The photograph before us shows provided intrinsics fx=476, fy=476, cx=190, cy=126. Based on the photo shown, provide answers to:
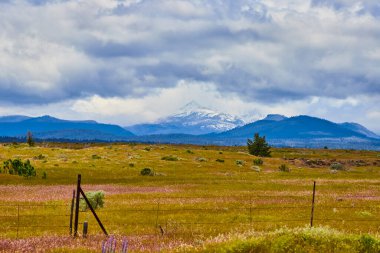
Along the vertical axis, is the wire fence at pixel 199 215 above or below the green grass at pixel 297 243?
below

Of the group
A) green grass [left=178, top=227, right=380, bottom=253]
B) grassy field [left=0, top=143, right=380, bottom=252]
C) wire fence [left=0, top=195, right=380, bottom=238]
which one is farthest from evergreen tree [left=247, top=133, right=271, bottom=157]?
green grass [left=178, top=227, right=380, bottom=253]

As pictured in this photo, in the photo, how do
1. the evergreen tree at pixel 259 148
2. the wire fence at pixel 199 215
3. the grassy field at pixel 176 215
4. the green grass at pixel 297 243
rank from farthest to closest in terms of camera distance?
1. the evergreen tree at pixel 259 148
2. the wire fence at pixel 199 215
3. the grassy field at pixel 176 215
4. the green grass at pixel 297 243

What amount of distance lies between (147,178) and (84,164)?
58.0ft

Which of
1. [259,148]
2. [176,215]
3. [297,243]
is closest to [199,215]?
[176,215]

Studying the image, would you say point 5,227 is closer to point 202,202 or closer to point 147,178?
point 202,202

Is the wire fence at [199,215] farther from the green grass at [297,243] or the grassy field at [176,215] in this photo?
the green grass at [297,243]

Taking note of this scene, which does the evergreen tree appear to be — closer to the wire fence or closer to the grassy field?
the grassy field

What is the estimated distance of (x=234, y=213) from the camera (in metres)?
29.1

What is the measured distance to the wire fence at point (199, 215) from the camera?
75.3ft

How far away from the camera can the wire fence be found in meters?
23.0

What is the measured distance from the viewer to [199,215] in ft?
92.8

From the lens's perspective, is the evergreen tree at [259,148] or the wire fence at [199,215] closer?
the wire fence at [199,215]

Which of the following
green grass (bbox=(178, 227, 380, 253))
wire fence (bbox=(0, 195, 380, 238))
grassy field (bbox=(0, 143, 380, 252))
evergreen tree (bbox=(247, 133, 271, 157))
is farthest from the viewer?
evergreen tree (bbox=(247, 133, 271, 157))

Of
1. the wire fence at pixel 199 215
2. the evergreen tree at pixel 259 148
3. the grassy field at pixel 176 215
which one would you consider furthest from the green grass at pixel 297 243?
the evergreen tree at pixel 259 148
